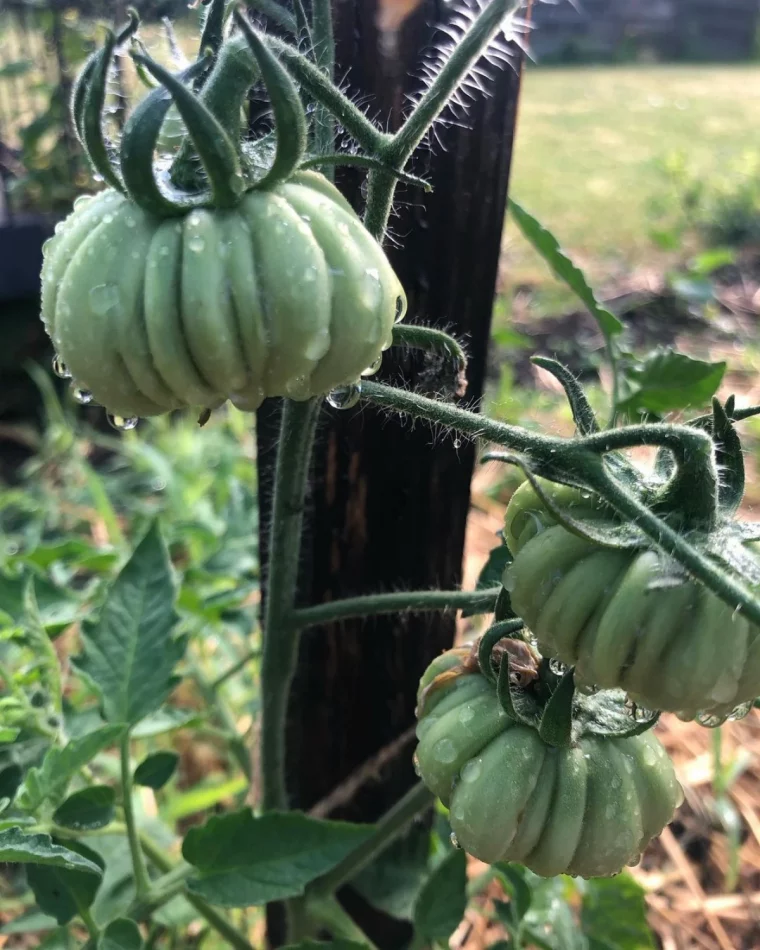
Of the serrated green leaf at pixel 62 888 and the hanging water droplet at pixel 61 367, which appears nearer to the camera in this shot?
the hanging water droplet at pixel 61 367

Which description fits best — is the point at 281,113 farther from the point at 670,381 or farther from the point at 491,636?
the point at 670,381

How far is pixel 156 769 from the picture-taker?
90 centimetres

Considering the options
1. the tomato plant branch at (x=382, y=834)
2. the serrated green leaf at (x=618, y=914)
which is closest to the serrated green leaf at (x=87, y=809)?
the tomato plant branch at (x=382, y=834)

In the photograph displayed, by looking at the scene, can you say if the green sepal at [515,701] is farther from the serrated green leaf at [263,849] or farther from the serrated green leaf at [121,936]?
the serrated green leaf at [121,936]

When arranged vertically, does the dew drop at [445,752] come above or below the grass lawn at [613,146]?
below

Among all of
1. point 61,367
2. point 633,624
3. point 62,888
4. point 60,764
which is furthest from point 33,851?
point 633,624

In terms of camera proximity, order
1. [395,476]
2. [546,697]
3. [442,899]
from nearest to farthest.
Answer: [546,697] → [442,899] → [395,476]

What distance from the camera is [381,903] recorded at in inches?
45.4

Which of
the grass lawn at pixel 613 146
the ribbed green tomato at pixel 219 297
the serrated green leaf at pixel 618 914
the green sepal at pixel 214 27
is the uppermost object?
the grass lawn at pixel 613 146

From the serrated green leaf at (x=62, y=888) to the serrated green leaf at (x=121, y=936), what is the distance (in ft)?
0.14

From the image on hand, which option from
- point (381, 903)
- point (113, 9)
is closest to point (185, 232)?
point (381, 903)

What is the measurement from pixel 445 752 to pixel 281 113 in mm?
445

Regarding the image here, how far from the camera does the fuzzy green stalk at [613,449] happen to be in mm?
463

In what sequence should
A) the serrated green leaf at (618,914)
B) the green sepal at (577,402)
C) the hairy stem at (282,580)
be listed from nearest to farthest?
the green sepal at (577,402) → the hairy stem at (282,580) → the serrated green leaf at (618,914)
